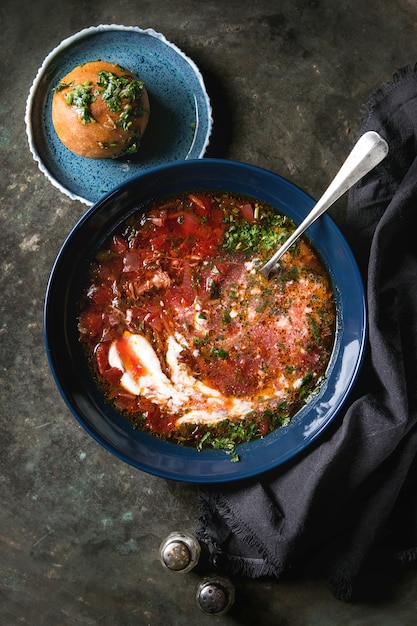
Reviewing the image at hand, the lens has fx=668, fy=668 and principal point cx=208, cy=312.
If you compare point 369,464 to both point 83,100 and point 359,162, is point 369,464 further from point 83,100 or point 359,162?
point 83,100

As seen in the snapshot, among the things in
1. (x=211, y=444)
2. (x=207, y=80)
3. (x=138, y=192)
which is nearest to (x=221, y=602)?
(x=211, y=444)

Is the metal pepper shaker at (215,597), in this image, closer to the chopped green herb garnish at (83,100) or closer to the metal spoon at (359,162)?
the metal spoon at (359,162)

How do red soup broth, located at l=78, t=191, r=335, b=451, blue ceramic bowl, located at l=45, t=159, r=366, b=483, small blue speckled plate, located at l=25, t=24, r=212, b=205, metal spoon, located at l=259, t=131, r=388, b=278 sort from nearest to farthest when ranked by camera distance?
metal spoon, located at l=259, t=131, r=388, b=278 < blue ceramic bowl, located at l=45, t=159, r=366, b=483 < red soup broth, located at l=78, t=191, r=335, b=451 < small blue speckled plate, located at l=25, t=24, r=212, b=205

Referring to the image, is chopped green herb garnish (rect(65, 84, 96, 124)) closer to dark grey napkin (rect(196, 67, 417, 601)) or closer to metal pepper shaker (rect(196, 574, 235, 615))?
dark grey napkin (rect(196, 67, 417, 601))

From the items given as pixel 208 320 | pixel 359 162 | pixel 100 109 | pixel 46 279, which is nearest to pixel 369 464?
pixel 208 320

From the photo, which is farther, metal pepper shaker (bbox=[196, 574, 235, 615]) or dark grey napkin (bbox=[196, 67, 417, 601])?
metal pepper shaker (bbox=[196, 574, 235, 615])

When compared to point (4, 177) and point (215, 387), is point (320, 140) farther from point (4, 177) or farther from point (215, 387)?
point (4, 177)

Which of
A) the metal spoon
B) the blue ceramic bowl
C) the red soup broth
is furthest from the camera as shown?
the red soup broth

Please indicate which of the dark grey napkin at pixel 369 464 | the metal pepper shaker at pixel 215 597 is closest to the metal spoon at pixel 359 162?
the dark grey napkin at pixel 369 464

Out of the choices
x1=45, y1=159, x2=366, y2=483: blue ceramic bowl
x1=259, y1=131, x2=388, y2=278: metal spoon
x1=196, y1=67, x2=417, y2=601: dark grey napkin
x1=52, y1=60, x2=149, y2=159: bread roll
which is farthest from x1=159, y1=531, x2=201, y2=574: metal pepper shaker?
x1=52, y1=60, x2=149, y2=159: bread roll
